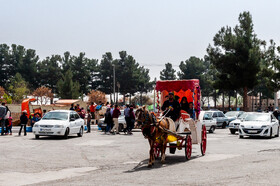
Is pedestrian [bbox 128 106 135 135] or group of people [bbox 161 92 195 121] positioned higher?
group of people [bbox 161 92 195 121]

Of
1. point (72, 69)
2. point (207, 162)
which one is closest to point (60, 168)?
point (207, 162)

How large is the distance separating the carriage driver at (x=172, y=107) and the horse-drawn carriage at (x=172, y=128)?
16cm

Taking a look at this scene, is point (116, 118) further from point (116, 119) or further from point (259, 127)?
point (259, 127)

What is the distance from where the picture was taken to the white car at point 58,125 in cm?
2402

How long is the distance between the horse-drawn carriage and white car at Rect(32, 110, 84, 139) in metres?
8.68

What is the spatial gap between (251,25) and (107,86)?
45241mm

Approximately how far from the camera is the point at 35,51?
3925 inches

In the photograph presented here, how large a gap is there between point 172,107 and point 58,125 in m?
11.3

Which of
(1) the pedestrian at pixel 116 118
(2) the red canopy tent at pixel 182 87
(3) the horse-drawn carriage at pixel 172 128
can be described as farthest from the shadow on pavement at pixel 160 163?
(1) the pedestrian at pixel 116 118

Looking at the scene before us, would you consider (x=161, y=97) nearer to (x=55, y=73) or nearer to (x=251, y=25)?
(x=251, y=25)

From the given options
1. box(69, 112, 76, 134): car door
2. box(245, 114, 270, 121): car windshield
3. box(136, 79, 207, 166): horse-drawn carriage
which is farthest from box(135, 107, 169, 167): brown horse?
box(245, 114, 270, 121): car windshield

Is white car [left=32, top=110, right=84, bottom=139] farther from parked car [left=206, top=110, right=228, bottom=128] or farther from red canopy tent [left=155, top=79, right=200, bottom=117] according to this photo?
parked car [left=206, top=110, right=228, bottom=128]

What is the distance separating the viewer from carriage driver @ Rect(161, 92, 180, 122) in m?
14.3

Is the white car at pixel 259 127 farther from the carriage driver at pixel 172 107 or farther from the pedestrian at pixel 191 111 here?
the carriage driver at pixel 172 107
